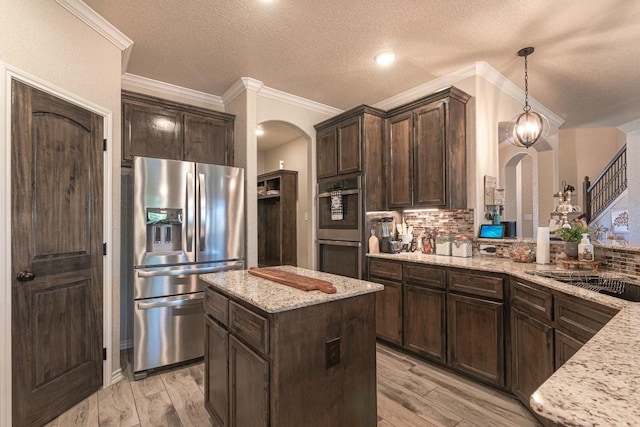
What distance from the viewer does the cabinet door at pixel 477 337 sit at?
2.37 meters

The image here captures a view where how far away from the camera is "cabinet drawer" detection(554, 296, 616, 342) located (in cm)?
157

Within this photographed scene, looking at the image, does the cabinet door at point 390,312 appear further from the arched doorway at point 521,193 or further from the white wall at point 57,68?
the arched doorway at point 521,193

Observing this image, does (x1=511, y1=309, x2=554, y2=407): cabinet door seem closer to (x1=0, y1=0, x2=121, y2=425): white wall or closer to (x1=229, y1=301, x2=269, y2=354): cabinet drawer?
(x1=229, y1=301, x2=269, y2=354): cabinet drawer

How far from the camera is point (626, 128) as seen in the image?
5102mm

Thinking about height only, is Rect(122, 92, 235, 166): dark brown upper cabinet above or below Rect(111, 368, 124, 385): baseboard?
above

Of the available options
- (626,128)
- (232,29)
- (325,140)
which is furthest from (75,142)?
(626,128)

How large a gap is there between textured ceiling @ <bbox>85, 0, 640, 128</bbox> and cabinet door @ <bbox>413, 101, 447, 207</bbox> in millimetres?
514

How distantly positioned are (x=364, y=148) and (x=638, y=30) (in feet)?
8.06

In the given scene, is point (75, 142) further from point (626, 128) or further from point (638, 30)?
point (626, 128)

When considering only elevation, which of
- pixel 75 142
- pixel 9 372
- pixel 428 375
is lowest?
pixel 428 375

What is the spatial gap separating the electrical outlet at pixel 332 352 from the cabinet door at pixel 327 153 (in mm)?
2541

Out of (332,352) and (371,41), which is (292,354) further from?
(371,41)

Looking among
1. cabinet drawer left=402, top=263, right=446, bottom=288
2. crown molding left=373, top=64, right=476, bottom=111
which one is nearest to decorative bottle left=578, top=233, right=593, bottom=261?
cabinet drawer left=402, top=263, right=446, bottom=288

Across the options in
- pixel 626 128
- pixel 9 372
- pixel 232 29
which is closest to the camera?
pixel 9 372
